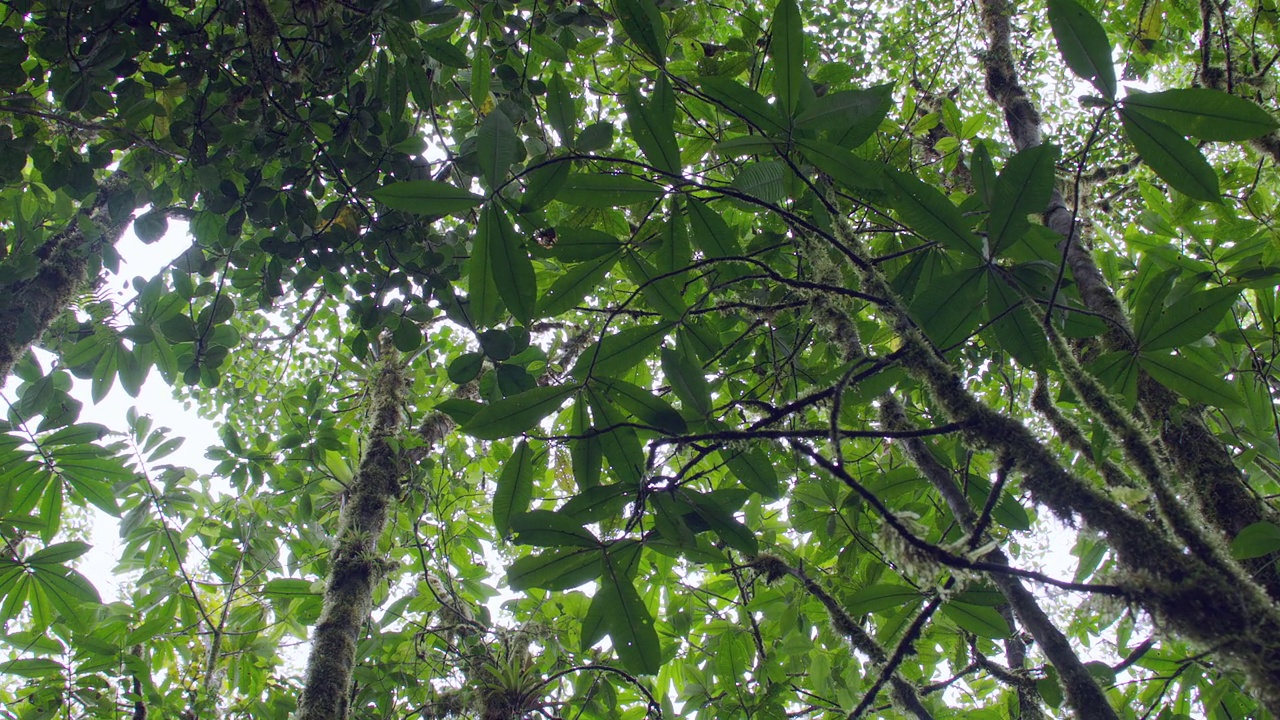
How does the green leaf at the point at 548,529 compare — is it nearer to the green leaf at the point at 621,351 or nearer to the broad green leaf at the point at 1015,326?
the green leaf at the point at 621,351

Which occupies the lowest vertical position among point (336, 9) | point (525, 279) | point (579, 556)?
point (579, 556)

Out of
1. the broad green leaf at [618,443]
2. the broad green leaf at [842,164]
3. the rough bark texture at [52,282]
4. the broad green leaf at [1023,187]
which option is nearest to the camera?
the broad green leaf at [1023,187]

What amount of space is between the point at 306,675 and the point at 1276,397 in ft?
10.6

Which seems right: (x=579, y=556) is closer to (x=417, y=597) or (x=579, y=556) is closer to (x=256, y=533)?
(x=417, y=597)

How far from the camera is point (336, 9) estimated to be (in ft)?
5.86

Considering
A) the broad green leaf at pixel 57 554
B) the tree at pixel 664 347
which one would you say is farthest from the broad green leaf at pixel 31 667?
the broad green leaf at pixel 57 554

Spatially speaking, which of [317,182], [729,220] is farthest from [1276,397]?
[317,182]

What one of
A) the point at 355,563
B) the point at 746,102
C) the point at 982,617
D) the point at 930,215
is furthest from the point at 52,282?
the point at 982,617

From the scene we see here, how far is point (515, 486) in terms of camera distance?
4.37 feet

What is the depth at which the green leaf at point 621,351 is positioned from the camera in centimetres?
126

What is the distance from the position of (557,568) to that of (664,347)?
1.53 ft

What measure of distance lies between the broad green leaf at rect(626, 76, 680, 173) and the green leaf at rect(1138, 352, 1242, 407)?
953 mm

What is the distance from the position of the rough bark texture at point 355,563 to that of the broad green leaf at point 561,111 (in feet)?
6.13

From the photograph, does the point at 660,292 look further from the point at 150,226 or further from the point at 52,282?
the point at 52,282
